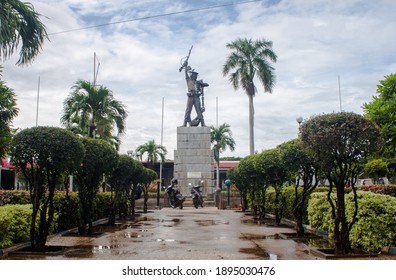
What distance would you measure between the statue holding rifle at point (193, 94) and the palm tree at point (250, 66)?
2.00 m

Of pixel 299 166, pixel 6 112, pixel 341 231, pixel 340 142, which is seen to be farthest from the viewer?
pixel 6 112

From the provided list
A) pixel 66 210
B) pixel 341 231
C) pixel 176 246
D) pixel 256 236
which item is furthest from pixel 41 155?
pixel 256 236

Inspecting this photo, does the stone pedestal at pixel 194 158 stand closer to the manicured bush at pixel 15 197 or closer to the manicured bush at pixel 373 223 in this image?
the manicured bush at pixel 15 197

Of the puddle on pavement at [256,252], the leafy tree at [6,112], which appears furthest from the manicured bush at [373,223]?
the leafy tree at [6,112]

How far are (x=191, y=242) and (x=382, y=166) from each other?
12.4 metres

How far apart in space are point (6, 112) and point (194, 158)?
16.2 metres

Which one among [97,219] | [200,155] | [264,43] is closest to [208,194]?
[200,155]

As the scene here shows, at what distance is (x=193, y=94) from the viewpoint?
97.3 ft

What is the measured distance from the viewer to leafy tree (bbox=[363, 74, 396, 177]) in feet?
52.0

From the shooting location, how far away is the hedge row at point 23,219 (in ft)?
24.5

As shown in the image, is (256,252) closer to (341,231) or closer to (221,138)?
(341,231)

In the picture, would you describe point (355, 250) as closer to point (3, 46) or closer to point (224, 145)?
point (3, 46)

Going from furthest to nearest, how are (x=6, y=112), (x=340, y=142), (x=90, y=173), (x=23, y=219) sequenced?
(x=6, y=112)
(x=90, y=173)
(x=23, y=219)
(x=340, y=142)

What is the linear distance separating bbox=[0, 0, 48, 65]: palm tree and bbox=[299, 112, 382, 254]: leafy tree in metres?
5.59
